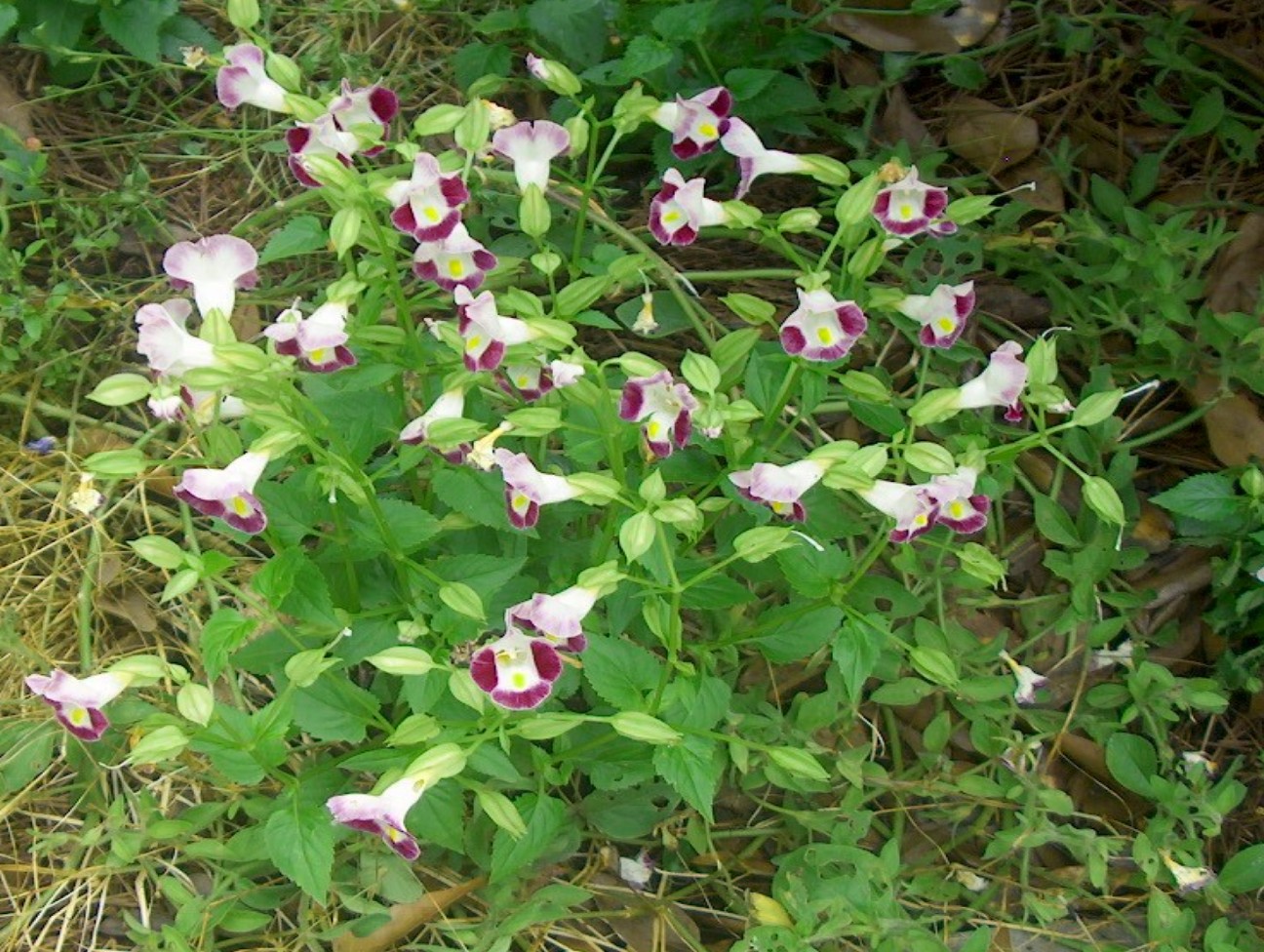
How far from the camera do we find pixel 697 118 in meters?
1.83

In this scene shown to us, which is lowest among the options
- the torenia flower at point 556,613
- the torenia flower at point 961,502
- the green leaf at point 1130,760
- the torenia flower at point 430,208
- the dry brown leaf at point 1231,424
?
the green leaf at point 1130,760

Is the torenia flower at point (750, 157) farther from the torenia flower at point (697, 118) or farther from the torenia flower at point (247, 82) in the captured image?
the torenia flower at point (247, 82)

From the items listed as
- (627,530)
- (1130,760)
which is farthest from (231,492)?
(1130,760)

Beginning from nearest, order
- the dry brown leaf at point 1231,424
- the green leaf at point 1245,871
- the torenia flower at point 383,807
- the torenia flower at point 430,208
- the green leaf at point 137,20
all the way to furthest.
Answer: the torenia flower at point 383,807 < the torenia flower at point 430,208 < the green leaf at point 1245,871 < the dry brown leaf at point 1231,424 < the green leaf at point 137,20

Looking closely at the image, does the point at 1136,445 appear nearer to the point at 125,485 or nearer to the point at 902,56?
the point at 902,56

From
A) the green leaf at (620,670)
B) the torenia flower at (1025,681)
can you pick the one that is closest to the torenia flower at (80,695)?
the green leaf at (620,670)

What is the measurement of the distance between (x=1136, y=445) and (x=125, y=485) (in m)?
1.71

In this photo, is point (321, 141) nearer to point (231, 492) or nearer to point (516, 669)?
point (231, 492)

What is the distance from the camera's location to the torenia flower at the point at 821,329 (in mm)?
Answer: 1547

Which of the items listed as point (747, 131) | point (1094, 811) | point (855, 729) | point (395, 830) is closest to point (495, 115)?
point (747, 131)

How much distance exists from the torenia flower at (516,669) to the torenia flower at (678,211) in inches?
22.6

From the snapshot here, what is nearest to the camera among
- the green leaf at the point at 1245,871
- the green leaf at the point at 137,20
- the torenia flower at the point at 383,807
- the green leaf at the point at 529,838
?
the torenia flower at the point at 383,807

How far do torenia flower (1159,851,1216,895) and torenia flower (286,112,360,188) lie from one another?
149cm

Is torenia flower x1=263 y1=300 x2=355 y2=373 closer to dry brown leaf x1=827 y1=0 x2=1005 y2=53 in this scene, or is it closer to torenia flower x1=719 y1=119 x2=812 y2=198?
torenia flower x1=719 y1=119 x2=812 y2=198
